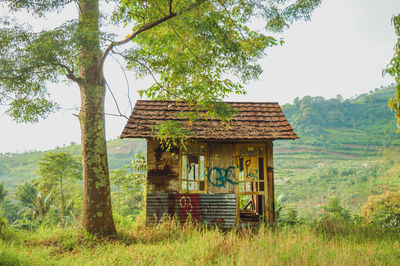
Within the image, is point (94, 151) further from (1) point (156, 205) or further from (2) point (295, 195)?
(2) point (295, 195)

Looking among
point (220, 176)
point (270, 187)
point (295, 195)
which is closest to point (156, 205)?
point (220, 176)

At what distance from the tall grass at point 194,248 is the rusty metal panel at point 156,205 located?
0.52 meters

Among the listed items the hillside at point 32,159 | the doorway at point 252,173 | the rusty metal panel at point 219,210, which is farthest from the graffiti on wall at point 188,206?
the hillside at point 32,159

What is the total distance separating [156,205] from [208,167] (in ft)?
6.37

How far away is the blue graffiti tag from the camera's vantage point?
887 centimetres

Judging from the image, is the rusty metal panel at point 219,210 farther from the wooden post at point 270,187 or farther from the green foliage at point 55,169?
the green foliage at point 55,169

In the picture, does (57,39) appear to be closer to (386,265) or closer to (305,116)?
(386,265)

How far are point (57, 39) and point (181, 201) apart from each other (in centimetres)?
536

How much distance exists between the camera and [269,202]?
899 centimetres

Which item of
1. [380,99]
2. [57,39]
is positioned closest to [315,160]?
[380,99]

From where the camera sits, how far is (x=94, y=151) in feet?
24.2

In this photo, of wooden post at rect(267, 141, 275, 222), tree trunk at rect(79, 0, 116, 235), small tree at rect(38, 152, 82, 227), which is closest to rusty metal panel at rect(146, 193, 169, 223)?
tree trunk at rect(79, 0, 116, 235)

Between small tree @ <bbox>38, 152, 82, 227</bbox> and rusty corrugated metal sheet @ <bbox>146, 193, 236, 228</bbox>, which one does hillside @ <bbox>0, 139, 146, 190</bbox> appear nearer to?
small tree @ <bbox>38, 152, 82, 227</bbox>

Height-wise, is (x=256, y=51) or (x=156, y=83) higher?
(x=256, y=51)
